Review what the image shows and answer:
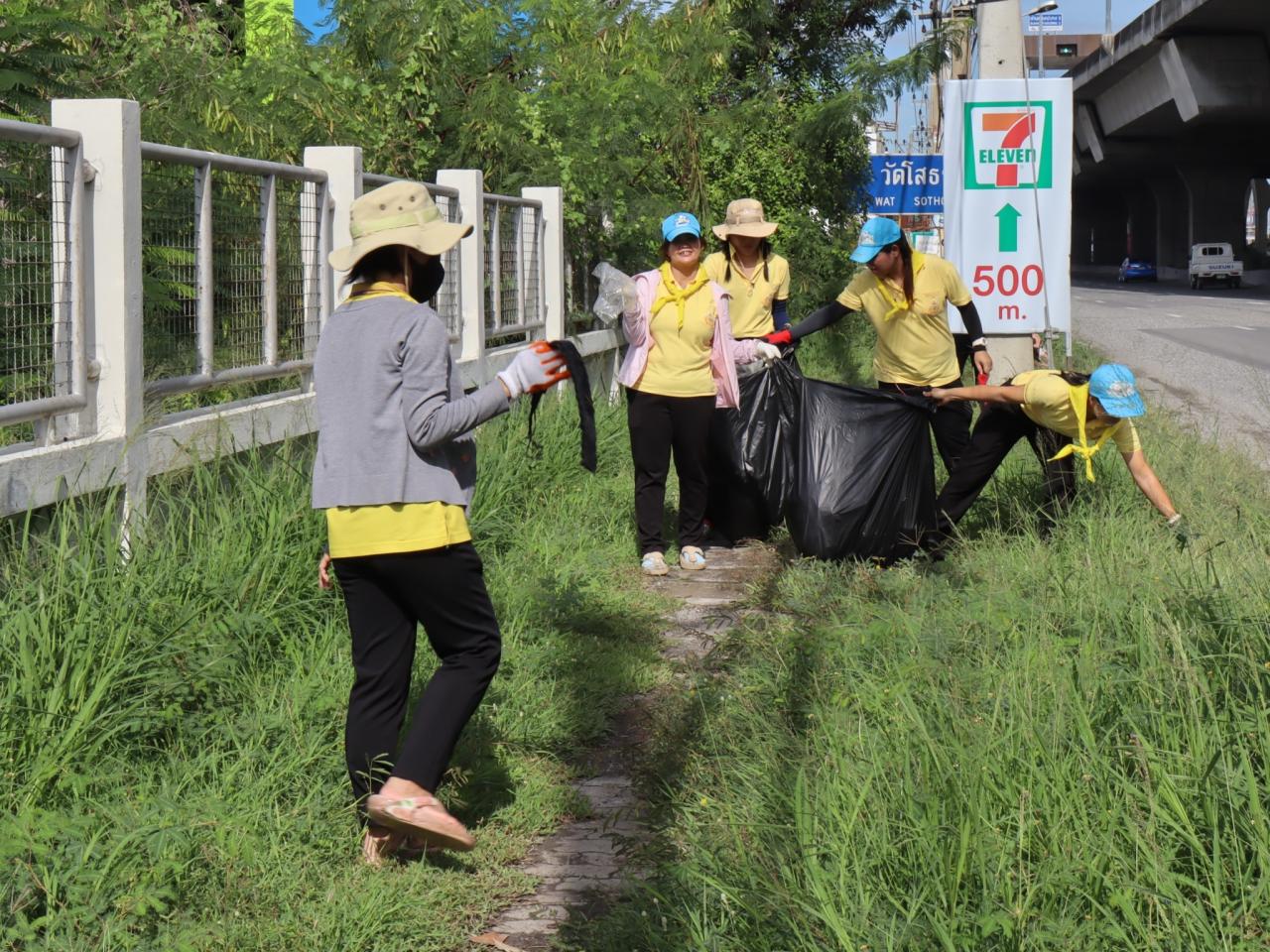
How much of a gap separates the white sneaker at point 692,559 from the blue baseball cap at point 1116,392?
7.65 feet

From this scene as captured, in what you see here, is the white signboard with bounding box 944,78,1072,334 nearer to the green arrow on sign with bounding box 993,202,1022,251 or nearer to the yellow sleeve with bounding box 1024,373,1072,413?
the green arrow on sign with bounding box 993,202,1022,251

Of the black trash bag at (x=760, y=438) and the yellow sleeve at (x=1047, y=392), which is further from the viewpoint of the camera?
the black trash bag at (x=760, y=438)

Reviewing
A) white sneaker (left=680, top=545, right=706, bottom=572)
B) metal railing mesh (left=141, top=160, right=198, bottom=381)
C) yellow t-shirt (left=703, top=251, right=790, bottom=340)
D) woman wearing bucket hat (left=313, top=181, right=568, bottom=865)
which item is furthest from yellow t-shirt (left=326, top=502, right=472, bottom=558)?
yellow t-shirt (left=703, top=251, right=790, bottom=340)

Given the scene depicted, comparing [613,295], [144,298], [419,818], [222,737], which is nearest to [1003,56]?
[613,295]

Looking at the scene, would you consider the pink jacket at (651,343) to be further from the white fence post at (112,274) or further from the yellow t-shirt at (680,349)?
the white fence post at (112,274)

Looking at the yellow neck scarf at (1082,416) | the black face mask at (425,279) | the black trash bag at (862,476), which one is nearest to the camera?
the black face mask at (425,279)

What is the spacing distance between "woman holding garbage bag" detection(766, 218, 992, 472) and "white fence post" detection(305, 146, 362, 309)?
7.39 feet

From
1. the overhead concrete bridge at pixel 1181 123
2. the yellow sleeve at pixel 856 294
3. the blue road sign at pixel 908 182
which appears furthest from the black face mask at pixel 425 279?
the overhead concrete bridge at pixel 1181 123

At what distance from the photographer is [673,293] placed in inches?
314

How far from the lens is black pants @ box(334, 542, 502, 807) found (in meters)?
4.09

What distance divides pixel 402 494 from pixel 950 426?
15.0 feet

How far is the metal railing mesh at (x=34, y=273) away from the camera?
16.5 feet

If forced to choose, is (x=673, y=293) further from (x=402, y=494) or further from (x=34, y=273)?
(x=402, y=494)

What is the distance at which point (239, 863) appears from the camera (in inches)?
154
